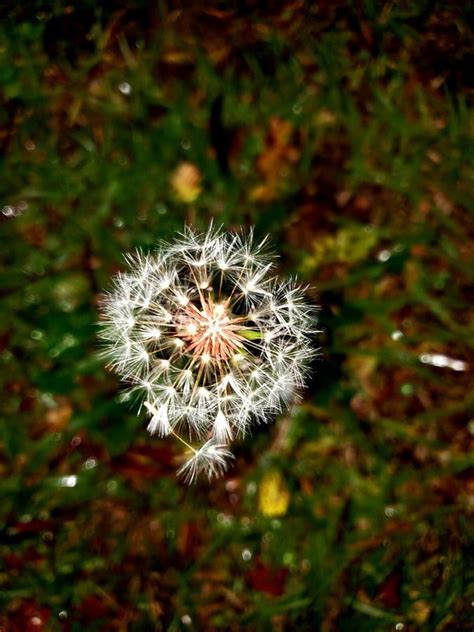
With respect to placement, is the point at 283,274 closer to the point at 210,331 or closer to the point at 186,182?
the point at 186,182

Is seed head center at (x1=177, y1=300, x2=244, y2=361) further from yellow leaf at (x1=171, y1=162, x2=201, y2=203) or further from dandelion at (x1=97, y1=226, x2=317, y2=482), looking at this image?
yellow leaf at (x1=171, y1=162, x2=201, y2=203)

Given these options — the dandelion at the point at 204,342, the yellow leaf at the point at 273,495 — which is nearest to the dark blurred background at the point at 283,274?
the yellow leaf at the point at 273,495

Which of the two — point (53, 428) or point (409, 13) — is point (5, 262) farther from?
point (409, 13)

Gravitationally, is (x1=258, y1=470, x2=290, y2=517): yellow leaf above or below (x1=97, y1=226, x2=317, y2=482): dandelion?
below

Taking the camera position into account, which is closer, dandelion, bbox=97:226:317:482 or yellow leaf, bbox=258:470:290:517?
dandelion, bbox=97:226:317:482

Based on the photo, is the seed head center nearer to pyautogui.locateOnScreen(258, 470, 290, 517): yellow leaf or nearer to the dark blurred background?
the dark blurred background

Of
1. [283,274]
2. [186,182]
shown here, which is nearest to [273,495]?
[283,274]

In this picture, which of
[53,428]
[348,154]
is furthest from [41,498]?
[348,154]

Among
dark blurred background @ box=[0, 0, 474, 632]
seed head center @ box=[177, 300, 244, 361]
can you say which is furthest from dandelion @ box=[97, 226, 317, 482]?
dark blurred background @ box=[0, 0, 474, 632]
